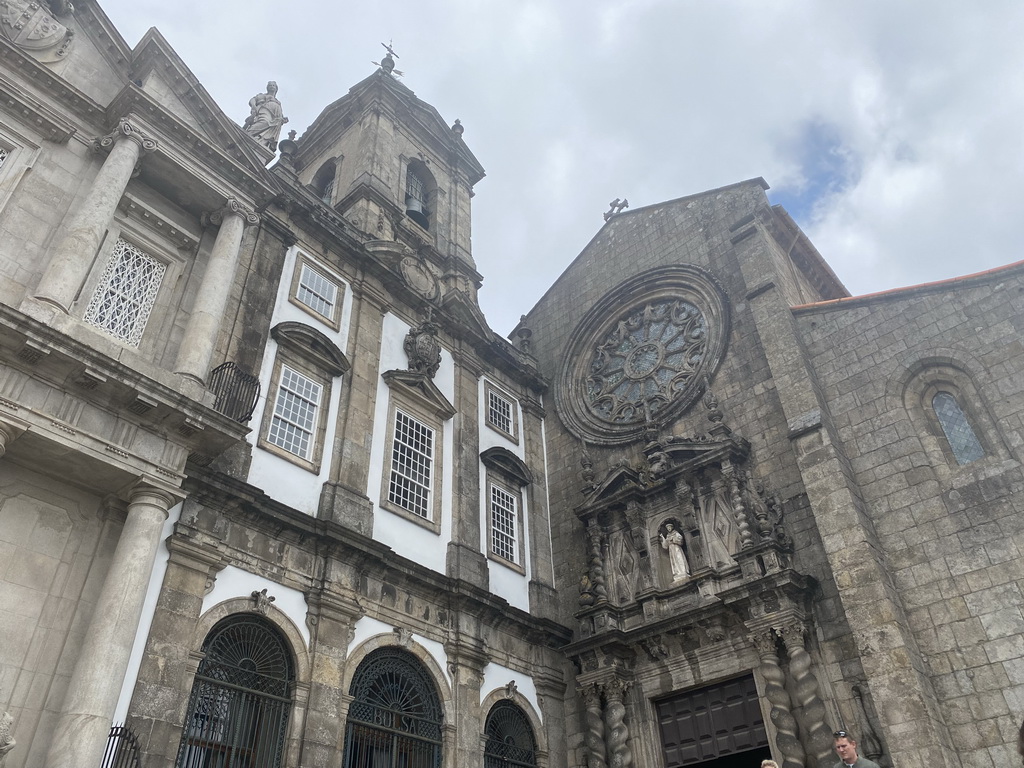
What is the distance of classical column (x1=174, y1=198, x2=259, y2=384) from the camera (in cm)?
1027

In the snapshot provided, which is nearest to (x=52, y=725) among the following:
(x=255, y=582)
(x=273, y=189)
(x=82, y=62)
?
(x=255, y=582)

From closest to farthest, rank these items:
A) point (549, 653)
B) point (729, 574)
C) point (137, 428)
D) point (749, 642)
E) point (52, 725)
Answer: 1. point (52, 725)
2. point (137, 428)
3. point (749, 642)
4. point (729, 574)
5. point (549, 653)

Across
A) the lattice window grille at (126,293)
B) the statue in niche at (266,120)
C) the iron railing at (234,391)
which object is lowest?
the iron railing at (234,391)

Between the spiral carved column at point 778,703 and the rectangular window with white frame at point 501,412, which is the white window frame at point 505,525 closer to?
the rectangular window with white frame at point 501,412

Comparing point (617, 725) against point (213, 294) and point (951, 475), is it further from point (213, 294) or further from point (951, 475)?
point (213, 294)

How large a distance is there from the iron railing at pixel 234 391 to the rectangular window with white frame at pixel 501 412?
6.75m

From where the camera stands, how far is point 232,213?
39.2ft

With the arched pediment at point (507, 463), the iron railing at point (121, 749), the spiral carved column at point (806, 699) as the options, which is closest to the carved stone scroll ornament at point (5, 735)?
the iron railing at point (121, 749)

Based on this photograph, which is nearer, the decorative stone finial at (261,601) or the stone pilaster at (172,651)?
the stone pilaster at (172,651)

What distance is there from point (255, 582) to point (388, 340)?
6039mm

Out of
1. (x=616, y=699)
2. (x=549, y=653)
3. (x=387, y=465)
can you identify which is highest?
(x=387, y=465)

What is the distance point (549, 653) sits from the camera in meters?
14.9

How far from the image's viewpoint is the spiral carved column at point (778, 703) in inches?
444

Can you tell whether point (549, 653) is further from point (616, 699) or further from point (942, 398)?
point (942, 398)
